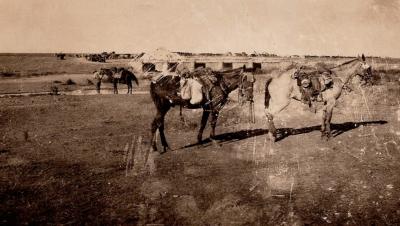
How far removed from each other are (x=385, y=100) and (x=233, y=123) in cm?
1095

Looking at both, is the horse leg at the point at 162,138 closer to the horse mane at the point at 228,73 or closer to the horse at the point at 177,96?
the horse at the point at 177,96

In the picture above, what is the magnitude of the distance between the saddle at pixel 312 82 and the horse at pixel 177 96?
6.93 feet

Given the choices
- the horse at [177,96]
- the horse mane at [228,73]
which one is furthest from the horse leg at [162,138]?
the horse mane at [228,73]

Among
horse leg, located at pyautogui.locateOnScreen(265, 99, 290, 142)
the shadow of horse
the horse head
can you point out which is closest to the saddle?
horse leg, located at pyautogui.locateOnScreen(265, 99, 290, 142)

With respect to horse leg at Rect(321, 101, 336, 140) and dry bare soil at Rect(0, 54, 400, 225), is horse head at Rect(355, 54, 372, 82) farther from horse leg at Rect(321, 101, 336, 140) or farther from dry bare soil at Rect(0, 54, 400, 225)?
dry bare soil at Rect(0, 54, 400, 225)

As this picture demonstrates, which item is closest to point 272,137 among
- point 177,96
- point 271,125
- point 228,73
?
point 271,125

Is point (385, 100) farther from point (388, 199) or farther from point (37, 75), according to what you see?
point (37, 75)

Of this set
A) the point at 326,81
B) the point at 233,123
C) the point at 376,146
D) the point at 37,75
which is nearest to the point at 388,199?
the point at 376,146

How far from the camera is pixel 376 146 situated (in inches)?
502

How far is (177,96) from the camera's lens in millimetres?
11898

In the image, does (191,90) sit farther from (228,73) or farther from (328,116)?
(328,116)

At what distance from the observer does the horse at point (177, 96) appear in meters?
11.9

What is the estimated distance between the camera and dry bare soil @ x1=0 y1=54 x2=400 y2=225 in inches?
300

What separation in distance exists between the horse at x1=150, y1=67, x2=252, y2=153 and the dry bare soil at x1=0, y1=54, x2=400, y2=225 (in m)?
0.88
